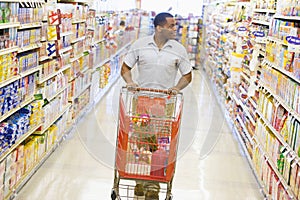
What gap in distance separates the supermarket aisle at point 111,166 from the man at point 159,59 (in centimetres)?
93

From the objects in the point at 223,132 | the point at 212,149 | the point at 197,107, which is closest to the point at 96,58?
the point at 197,107

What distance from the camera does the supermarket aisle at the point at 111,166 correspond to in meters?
4.96

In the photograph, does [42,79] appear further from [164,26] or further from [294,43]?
[294,43]

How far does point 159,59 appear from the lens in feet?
14.3

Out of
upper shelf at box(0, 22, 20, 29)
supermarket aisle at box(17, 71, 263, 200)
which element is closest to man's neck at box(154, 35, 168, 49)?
upper shelf at box(0, 22, 20, 29)

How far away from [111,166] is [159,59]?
189 cm

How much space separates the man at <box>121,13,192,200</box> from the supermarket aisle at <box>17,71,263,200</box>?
93 cm

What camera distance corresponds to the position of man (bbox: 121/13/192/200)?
4.34m

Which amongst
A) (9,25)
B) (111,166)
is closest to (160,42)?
(9,25)

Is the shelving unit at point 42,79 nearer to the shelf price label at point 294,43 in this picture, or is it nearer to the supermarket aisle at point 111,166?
the supermarket aisle at point 111,166

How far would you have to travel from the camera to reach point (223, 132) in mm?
7898

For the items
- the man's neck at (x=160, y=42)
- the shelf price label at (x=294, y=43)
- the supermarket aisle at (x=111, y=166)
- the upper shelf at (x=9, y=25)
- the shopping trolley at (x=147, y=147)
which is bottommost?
the supermarket aisle at (x=111, y=166)

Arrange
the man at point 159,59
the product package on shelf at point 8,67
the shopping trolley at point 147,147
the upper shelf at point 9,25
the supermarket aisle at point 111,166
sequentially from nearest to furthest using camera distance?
the shopping trolley at point 147,147
the upper shelf at point 9,25
the product package on shelf at point 8,67
the man at point 159,59
the supermarket aisle at point 111,166

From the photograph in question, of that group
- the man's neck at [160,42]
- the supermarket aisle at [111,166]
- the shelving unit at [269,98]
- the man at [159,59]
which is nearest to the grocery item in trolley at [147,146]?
the man at [159,59]
